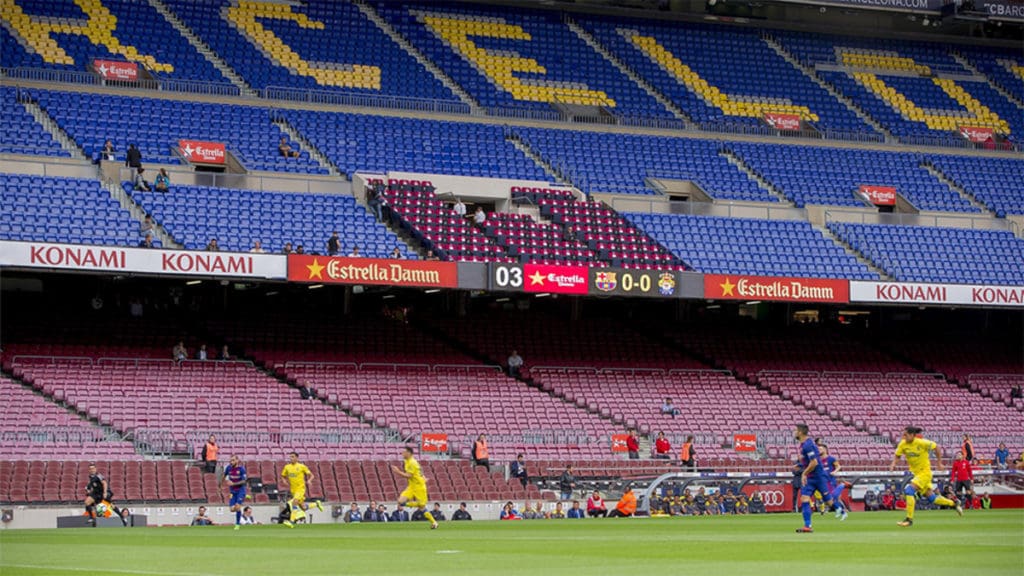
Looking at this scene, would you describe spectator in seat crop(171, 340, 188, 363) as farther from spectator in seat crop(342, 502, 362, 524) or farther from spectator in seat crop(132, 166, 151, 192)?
spectator in seat crop(342, 502, 362, 524)

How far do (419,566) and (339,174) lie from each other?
3100 centimetres

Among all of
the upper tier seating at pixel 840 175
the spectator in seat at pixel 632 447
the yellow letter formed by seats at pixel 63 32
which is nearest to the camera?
the spectator in seat at pixel 632 447

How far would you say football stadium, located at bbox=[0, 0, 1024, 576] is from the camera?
34.4 m

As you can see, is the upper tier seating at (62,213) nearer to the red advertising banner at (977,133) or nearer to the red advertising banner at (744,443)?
the red advertising banner at (744,443)

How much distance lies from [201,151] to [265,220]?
4300 millimetres

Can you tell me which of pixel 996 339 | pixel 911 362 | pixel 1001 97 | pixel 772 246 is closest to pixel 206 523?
pixel 772 246

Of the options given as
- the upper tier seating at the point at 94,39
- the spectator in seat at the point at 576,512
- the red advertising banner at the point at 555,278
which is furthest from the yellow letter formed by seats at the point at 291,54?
the spectator in seat at the point at 576,512

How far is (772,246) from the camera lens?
49.0 m

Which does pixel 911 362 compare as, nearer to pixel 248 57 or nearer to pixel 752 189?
pixel 752 189

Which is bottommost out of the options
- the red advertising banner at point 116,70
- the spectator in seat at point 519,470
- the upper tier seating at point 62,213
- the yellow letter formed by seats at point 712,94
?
the spectator in seat at point 519,470

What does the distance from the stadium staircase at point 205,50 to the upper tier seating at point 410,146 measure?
1.71 m

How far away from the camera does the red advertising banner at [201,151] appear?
45.8 m

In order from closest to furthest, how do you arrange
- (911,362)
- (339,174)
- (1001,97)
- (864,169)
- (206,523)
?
(206,523) → (339,174) → (911,362) → (864,169) → (1001,97)

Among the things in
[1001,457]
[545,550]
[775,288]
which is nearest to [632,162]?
[775,288]
